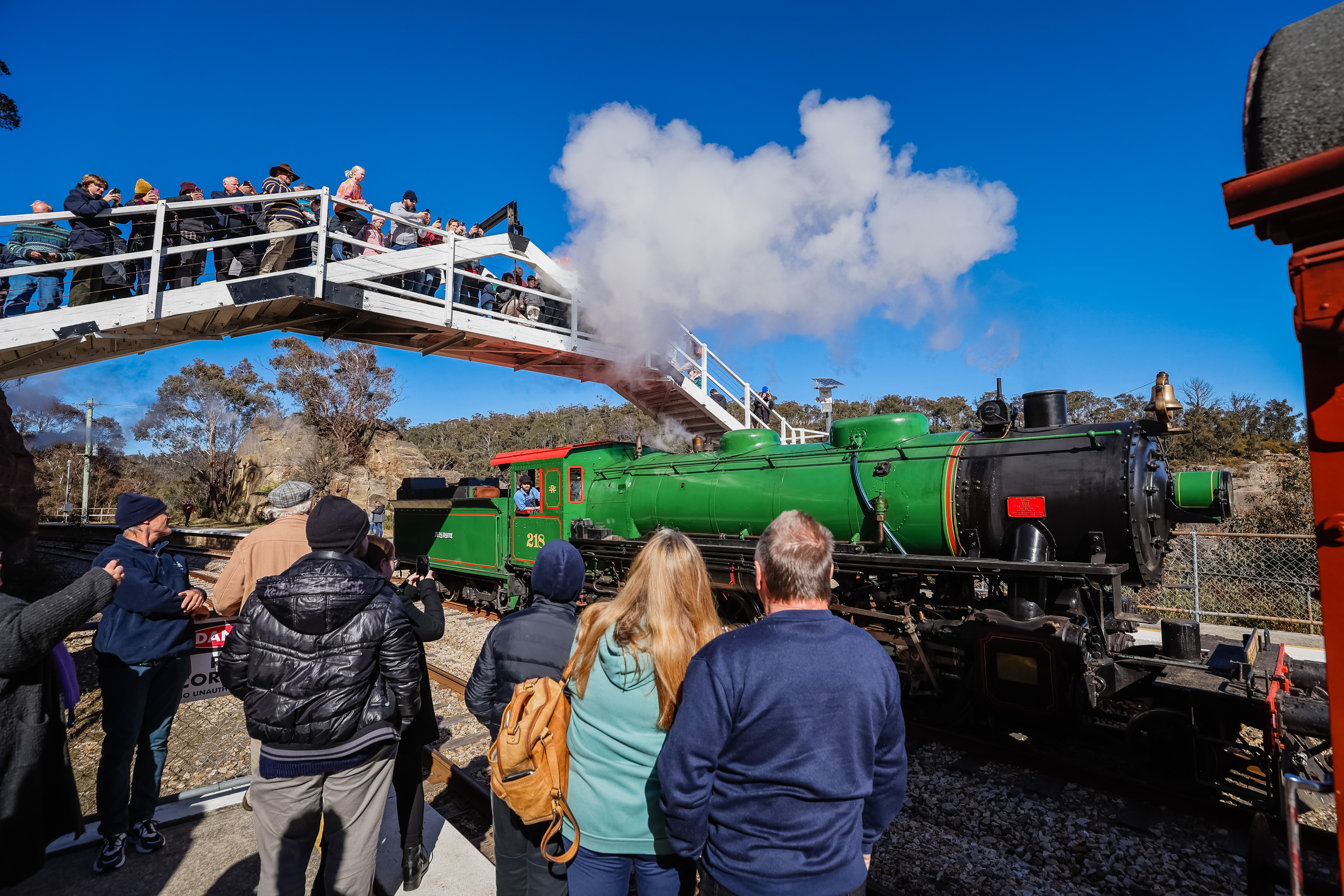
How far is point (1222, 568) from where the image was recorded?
12.3 meters

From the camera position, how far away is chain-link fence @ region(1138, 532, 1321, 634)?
10570 mm

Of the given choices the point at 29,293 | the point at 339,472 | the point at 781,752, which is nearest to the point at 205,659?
the point at 781,752

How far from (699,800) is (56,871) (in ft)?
12.9

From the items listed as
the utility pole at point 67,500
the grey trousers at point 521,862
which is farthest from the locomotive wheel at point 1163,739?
the utility pole at point 67,500

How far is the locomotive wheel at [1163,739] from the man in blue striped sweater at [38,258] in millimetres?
11029

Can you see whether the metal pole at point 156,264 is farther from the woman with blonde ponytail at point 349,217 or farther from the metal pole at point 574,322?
the metal pole at point 574,322

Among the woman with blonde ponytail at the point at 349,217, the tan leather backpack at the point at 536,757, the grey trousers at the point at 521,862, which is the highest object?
the woman with blonde ponytail at the point at 349,217

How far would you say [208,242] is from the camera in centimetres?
775

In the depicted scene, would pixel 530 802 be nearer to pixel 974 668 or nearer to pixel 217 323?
pixel 974 668

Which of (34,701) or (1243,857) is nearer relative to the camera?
(34,701)

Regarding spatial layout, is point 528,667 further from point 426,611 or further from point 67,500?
point 67,500

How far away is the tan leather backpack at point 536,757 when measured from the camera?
2.30 m

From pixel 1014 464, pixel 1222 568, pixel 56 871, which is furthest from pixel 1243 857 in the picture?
pixel 1222 568

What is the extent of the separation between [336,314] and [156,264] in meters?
1.87
